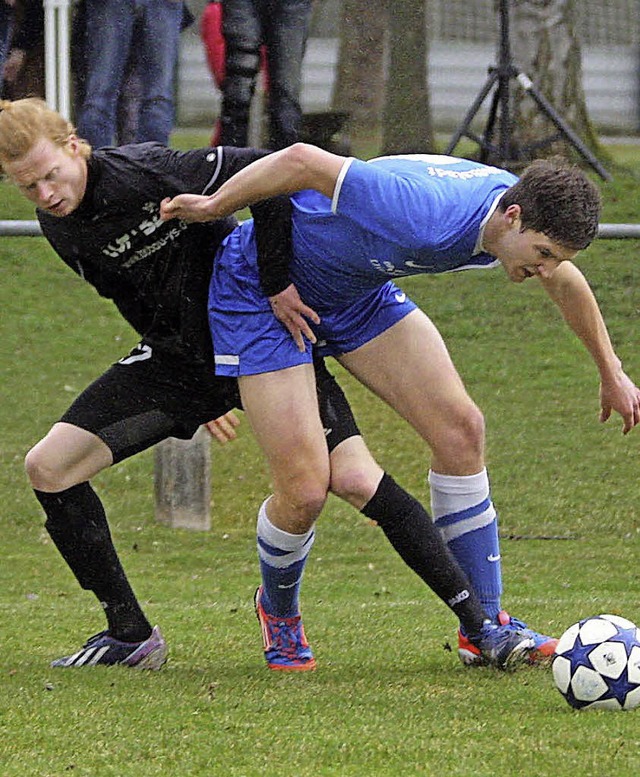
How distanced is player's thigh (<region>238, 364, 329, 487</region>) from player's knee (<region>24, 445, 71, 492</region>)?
2.31ft

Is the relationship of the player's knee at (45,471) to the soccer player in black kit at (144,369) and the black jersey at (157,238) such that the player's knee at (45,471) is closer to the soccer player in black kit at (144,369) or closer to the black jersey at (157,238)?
the soccer player in black kit at (144,369)

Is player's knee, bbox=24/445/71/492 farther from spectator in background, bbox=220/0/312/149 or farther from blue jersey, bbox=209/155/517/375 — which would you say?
spectator in background, bbox=220/0/312/149

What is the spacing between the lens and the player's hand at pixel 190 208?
4375 millimetres

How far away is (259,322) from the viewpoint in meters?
4.61

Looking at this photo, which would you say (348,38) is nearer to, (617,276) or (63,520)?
(617,276)

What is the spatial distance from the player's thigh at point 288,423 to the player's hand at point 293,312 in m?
0.11

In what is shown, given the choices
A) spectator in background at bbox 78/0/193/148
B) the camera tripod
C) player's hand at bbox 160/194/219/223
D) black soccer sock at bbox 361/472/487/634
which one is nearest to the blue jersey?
player's hand at bbox 160/194/219/223

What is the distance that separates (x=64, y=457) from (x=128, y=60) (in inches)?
213

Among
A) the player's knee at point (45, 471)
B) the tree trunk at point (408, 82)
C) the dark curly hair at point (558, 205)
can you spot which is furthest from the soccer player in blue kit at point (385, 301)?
the tree trunk at point (408, 82)

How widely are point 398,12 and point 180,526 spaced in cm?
682

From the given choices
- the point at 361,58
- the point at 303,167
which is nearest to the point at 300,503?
the point at 303,167

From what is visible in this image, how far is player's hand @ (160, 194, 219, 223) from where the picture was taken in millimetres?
4375

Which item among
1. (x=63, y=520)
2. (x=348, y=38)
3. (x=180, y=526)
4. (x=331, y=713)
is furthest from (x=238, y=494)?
(x=348, y=38)

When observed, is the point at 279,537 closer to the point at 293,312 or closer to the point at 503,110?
the point at 293,312
